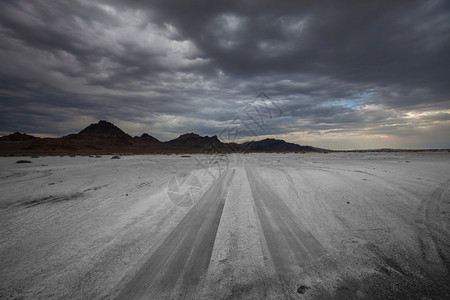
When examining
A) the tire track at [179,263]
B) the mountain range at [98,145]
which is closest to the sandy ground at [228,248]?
the tire track at [179,263]

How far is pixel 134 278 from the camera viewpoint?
224 centimetres

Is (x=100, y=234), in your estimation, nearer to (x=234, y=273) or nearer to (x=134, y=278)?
(x=134, y=278)

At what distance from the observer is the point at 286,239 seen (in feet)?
10.5

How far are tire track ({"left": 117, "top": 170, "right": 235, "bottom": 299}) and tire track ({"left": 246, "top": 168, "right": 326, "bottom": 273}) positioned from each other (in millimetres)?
995

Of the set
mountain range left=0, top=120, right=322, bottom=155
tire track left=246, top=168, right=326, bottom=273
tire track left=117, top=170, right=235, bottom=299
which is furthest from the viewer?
mountain range left=0, top=120, right=322, bottom=155

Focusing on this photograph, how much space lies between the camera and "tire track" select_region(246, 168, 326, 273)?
2.60 metres

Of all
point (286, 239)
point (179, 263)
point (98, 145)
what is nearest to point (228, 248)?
point (179, 263)

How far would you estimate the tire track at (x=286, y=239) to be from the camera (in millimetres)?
2598

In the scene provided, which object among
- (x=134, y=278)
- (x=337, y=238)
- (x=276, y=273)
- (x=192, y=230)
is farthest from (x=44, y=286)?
(x=337, y=238)

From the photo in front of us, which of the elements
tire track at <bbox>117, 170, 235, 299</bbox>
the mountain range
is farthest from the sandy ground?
the mountain range

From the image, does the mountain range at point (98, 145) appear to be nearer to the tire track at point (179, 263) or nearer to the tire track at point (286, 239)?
the tire track at point (286, 239)

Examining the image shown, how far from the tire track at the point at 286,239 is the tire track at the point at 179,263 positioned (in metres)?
0.99

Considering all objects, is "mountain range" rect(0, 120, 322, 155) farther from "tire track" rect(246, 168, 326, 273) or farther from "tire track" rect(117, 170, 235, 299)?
"tire track" rect(117, 170, 235, 299)

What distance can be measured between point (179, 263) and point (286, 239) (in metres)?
1.80
